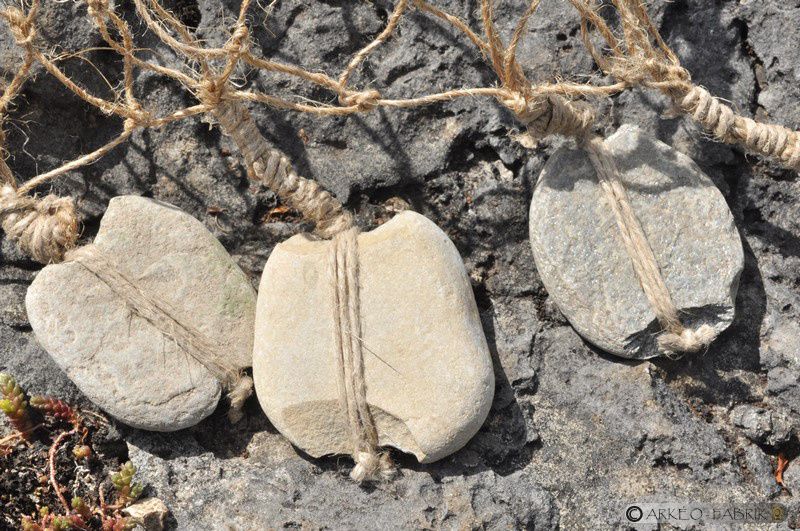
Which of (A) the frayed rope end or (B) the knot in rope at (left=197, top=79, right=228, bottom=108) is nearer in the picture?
(B) the knot in rope at (left=197, top=79, right=228, bottom=108)

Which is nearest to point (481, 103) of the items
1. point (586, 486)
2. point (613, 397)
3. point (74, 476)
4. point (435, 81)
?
point (435, 81)

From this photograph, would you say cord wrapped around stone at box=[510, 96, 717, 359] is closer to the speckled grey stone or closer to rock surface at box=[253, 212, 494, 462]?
the speckled grey stone

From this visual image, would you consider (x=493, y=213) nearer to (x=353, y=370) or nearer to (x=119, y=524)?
(x=353, y=370)

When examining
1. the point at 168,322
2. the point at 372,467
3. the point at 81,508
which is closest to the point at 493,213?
the point at 372,467

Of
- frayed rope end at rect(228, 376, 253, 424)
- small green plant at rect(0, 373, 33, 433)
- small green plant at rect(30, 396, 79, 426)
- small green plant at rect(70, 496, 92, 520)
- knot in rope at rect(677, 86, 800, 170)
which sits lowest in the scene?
small green plant at rect(70, 496, 92, 520)

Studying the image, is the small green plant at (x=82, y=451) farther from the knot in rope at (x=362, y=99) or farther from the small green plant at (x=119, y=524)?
the knot in rope at (x=362, y=99)

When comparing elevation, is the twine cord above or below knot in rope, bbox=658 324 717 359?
above

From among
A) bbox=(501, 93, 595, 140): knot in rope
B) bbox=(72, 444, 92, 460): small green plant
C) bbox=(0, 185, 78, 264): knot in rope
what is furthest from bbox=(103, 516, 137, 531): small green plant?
bbox=(501, 93, 595, 140): knot in rope

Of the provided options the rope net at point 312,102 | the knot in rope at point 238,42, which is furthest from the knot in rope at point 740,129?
the knot in rope at point 238,42
